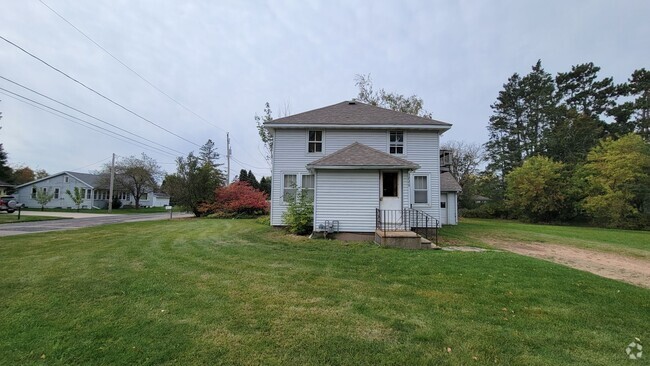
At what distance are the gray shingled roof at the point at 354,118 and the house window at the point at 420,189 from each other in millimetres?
2540

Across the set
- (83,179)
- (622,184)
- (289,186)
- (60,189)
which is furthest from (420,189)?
(60,189)

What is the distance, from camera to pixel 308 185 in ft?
45.8

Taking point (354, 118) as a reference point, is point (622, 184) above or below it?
below

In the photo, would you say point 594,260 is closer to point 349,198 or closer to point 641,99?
point 349,198

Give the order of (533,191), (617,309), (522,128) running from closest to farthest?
1. (617,309)
2. (533,191)
3. (522,128)

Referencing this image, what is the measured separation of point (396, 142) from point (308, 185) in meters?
4.71

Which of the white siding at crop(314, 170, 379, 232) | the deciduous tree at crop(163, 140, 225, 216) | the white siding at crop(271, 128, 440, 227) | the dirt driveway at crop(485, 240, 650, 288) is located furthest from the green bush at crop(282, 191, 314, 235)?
the deciduous tree at crop(163, 140, 225, 216)

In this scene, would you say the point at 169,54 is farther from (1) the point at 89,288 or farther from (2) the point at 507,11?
(2) the point at 507,11

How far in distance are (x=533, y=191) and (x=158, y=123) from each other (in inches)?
1333

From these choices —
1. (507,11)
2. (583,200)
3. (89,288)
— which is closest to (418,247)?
(89,288)

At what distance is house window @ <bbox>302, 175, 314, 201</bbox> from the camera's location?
1378 cm

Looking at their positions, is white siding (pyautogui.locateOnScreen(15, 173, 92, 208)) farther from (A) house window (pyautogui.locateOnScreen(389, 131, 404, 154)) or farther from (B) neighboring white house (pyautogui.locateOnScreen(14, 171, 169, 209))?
(A) house window (pyautogui.locateOnScreen(389, 131, 404, 154))

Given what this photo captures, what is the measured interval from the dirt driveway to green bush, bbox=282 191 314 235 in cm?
743

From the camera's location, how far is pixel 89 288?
4922 millimetres
